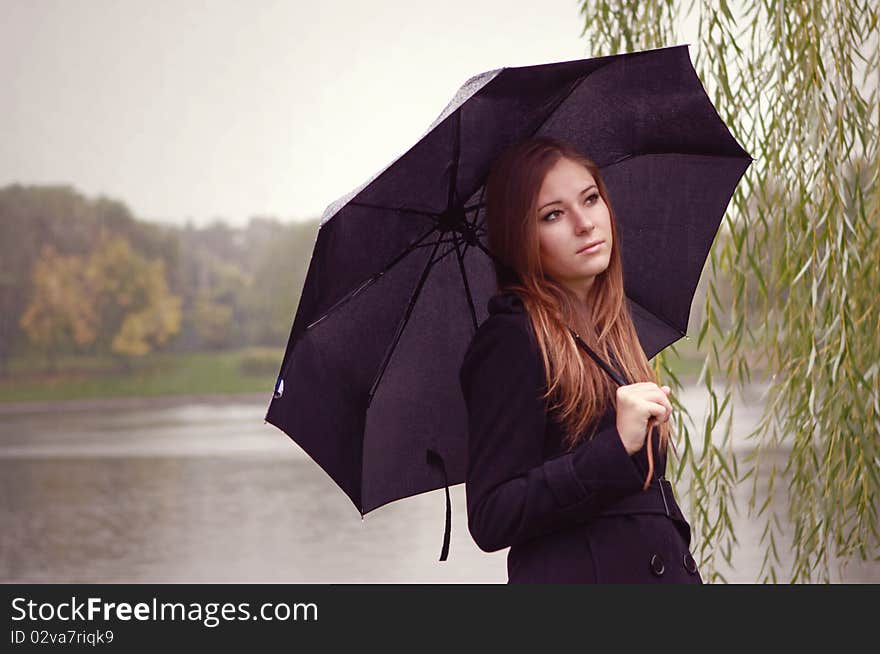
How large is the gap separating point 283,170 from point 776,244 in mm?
9568

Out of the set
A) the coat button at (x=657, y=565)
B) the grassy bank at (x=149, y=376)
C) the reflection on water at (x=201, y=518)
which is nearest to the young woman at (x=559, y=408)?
the coat button at (x=657, y=565)

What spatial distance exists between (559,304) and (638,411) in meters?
0.18

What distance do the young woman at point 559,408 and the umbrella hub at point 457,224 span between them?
12 cm

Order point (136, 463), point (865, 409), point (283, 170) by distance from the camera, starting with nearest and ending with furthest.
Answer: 1. point (865, 409)
2. point (136, 463)
3. point (283, 170)

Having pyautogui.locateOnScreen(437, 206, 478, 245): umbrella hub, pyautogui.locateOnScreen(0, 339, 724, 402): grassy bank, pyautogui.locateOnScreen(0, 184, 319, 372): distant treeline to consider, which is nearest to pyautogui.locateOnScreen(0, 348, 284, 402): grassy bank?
pyautogui.locateOnScreen(0, 339, 724, 402): grassy bank

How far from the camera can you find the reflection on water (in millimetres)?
5656

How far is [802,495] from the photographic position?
2186 millimetres

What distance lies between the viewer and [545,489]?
937mm

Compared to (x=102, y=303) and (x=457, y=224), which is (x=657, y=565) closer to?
(x=457, y=224)

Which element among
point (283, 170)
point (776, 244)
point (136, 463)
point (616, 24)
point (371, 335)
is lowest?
point (371, 335)

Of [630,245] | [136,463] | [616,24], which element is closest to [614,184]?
[630,245]

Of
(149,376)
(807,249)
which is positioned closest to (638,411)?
(807,249)

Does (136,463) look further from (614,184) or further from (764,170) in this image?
(614,184)

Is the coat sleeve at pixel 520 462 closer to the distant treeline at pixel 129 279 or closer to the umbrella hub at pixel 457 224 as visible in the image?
the umbrella hub at pixel 457 224
